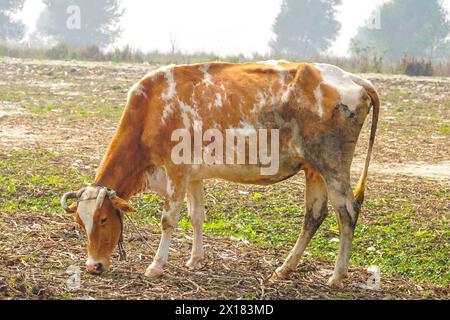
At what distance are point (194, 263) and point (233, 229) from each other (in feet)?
5.04

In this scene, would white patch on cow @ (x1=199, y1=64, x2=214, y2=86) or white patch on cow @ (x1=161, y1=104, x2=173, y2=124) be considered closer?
white patch on cow @ (x1=161, y1=104, x2=173, y2=124)

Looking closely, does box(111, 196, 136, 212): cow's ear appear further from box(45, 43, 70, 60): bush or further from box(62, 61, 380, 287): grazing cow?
box(45, 43, 70, 60): bush

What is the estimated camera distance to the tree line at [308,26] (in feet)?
247

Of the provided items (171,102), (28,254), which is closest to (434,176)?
(171,102)

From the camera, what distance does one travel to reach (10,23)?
75.6 metres

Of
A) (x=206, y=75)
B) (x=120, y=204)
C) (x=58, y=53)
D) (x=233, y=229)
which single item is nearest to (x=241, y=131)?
(x=206, y=75)

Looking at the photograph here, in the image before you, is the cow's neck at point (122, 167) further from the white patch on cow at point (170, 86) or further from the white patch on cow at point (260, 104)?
the white patch on cow at point (260, 104)

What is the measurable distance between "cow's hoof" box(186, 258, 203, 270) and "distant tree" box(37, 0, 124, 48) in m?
71.6

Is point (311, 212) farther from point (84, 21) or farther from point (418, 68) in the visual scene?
point (84, 21)

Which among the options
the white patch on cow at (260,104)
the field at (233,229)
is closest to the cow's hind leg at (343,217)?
the field at (233,229)

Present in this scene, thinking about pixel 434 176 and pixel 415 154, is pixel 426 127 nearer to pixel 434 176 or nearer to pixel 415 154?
pixel 415 154

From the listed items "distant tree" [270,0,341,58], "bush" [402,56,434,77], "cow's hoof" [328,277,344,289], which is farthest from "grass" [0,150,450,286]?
"distant tree" [270,0,341,58]

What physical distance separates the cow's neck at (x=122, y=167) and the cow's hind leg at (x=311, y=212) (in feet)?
5.22

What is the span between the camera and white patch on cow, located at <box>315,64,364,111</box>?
6914 mm
